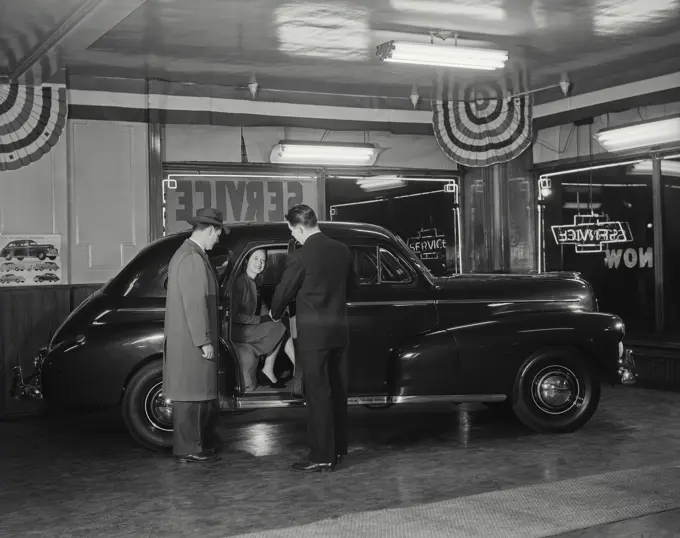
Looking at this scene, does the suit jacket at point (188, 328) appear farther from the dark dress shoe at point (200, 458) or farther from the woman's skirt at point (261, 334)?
the woman's skirt at point (261, 334)

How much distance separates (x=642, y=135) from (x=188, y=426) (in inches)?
269

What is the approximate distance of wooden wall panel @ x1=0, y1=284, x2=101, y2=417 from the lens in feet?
33.2

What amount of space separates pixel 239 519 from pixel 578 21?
18.7 ft

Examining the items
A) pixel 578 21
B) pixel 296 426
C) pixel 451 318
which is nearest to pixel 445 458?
pixel 451 318

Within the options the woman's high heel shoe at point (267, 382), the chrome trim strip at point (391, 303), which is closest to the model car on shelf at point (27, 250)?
the woman's high heel shoe at point (267, 382)

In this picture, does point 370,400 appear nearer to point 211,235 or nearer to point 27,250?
point 211,235

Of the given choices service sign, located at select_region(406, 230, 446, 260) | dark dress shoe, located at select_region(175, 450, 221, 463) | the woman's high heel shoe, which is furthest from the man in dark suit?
service sign, located at select_region(406, 230, 446, 260)

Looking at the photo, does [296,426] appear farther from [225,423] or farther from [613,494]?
[613,494]

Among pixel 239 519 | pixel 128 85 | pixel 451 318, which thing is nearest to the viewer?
pixel 239 519

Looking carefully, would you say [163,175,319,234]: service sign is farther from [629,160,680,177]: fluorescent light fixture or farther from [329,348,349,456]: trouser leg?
[329,348,349,456]: trouser leg

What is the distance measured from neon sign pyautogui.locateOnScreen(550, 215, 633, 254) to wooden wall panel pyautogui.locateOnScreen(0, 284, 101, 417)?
6.50 m

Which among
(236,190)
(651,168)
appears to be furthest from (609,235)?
(236,190)

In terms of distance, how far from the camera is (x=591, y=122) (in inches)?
489

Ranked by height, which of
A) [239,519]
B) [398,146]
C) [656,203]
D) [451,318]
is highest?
[398,146]
